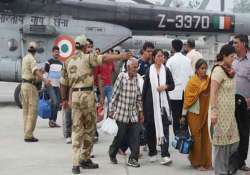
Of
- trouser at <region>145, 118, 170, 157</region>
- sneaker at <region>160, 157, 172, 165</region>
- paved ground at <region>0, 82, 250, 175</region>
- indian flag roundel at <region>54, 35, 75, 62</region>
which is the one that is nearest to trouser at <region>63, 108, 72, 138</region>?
paved ground at <region>0, 82, 250, 175</region>

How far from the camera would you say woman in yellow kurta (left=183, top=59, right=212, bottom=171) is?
7.49m

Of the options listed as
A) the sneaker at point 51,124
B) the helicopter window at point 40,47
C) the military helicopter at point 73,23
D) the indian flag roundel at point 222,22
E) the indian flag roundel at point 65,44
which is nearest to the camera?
the sneaker at point 51,124

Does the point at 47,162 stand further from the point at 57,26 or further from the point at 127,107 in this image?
the point at 57,26

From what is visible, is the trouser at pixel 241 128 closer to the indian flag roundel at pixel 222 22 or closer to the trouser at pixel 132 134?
the trouser at pixel 132 134

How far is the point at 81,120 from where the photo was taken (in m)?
7.37

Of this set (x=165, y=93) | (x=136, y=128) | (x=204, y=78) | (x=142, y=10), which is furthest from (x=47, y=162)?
(x=142, y=10)

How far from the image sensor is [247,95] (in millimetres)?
7211

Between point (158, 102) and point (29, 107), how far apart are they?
2768 mm

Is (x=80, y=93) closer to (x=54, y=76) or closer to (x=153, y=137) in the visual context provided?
(x=153, y=137)

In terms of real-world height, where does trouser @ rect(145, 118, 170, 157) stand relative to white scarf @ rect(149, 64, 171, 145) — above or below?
below

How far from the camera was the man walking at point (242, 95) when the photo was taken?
23.4ft

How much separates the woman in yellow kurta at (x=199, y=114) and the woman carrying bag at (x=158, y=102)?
38 cm

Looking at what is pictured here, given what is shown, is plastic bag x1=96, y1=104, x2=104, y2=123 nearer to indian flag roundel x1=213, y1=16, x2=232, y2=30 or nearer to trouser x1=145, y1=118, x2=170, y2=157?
trouser x1=145, y1=118, x2=170, y2=157

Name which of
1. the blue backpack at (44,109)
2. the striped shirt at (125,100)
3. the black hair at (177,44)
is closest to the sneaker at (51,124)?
the blue backpack at (44,109)
